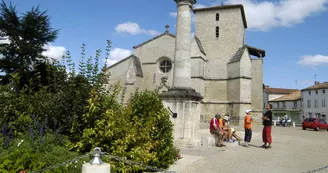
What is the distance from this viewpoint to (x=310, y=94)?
50094mm

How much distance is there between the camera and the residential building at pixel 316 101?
46.9m

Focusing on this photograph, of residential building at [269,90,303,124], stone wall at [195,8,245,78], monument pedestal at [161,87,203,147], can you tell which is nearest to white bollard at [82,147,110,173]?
monument pedestal at [161,87,203,147]

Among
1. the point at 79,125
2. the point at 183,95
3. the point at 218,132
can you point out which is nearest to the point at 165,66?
the point at 218,132

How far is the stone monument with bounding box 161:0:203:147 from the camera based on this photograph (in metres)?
9.30

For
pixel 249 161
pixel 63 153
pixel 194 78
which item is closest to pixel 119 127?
pixel 63 153

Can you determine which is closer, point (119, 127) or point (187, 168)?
point (119, 127)

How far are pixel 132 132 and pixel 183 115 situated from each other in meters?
4.38

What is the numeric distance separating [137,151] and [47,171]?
1.69 meters

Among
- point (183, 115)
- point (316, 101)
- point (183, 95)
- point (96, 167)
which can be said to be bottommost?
point (96, 167)

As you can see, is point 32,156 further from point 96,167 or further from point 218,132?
point 218,132

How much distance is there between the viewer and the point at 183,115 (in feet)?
30.5

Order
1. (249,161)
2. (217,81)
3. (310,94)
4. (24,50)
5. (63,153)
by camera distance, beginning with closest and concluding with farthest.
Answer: (63,153)
(249,161)
(24,50)
(217,81)
(310,94)

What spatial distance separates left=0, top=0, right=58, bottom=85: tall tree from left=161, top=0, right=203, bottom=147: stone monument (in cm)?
1139

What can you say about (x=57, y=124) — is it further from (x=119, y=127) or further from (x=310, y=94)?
(x=310, y=94)
